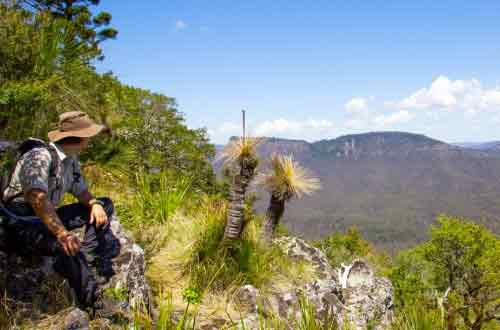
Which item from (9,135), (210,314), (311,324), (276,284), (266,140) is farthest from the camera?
(276,284)

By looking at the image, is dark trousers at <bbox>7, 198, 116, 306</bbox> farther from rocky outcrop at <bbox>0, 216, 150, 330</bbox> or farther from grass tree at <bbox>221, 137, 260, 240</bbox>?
grass tree at <bbox>221, 137, 260, 240</bbox>

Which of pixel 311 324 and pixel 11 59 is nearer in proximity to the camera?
pixel 311 324

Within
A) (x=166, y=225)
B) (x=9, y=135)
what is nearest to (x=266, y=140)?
(x=166, y=225)

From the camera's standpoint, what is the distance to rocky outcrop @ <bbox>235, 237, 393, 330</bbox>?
4.56 meters

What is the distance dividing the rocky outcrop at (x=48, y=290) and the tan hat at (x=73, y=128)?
1.15 m

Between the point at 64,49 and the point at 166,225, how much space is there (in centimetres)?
292

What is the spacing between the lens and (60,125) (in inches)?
128

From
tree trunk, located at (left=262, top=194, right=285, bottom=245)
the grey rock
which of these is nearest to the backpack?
the grey rock

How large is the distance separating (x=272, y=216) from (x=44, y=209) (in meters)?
4.04

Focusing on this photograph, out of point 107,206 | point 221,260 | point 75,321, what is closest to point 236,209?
point 221,260

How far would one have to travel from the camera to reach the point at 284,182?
613cm

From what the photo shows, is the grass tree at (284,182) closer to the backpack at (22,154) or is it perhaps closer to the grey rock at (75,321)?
the backpack at (22,154)

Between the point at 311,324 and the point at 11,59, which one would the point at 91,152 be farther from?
the point at 311,324

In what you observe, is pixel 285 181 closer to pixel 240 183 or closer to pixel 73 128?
pixel 240 183
